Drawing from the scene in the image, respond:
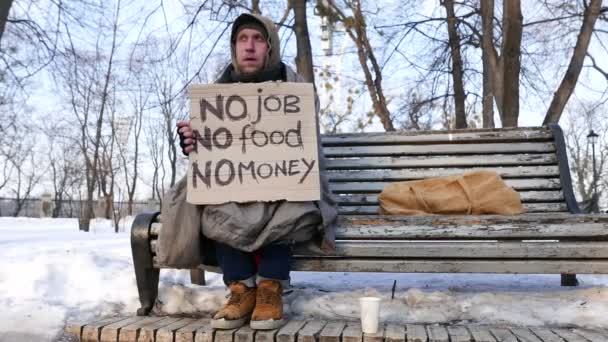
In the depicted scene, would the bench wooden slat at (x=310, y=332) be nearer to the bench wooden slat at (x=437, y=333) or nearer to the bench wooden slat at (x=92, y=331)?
the bench wooden slat at (x=437, y=333)

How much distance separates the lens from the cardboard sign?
2332mm

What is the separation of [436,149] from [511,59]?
138 inches

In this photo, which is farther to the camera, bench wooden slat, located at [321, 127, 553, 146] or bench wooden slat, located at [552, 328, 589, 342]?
bench wooden slat, located at [321, 127, 553, 146]

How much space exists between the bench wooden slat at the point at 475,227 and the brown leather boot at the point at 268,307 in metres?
0.37

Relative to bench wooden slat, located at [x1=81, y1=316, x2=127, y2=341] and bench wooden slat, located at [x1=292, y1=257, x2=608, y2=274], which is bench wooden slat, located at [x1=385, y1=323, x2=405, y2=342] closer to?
bench wooden slat, located at [x1=292, y1=257, x2=608, y2=274]

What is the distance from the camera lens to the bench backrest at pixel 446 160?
338 centimetres

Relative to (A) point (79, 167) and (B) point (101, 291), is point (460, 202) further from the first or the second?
(A) point (79, 167)

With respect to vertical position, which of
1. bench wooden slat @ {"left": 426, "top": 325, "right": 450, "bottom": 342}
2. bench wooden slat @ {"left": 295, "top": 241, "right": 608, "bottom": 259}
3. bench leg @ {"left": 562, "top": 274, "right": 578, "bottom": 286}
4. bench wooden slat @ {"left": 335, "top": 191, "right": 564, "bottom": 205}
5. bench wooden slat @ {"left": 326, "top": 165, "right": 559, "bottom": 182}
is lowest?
bench leg @ {"left": 562, "top": 274, "right": 578, "bottom": 286}

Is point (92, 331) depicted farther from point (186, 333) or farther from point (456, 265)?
point (456, 265)

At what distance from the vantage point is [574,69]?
23.2 feet

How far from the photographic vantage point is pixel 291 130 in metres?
2.43

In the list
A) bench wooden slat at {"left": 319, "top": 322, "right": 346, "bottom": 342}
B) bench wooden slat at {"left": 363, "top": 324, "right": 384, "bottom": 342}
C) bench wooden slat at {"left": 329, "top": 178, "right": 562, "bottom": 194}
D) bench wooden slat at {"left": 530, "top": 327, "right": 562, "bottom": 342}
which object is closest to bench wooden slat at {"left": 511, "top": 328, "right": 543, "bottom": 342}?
bench wooden slat at {"left": 530, "top": 327, "right": 562, "bottom": 342}

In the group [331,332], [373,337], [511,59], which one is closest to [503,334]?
[373,337]

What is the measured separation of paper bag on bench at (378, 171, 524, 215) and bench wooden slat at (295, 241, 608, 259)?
0.41 m
